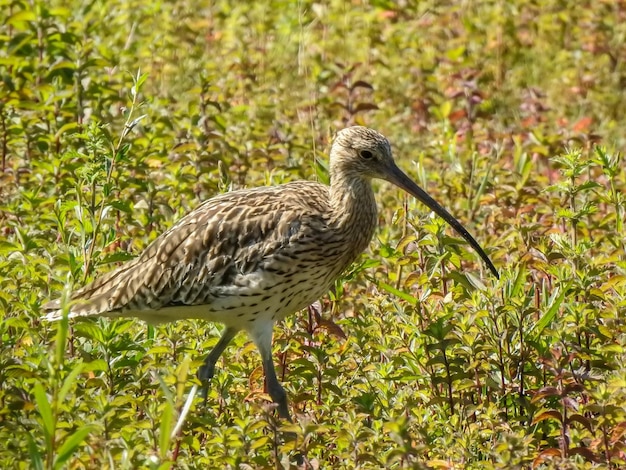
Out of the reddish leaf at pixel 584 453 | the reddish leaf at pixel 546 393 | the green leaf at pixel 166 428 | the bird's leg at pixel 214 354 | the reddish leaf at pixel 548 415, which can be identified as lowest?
the bird's leg at pixel 214 354

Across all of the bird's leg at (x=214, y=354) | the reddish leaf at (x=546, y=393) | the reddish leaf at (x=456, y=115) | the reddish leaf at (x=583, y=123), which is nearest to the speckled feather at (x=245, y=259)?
the bird's leg at (x=214, y=354)

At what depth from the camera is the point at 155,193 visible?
8250 mm

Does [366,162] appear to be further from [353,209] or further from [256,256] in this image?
[256,256]

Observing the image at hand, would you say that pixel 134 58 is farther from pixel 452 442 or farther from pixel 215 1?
pixel 452 442

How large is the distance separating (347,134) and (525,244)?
49.0 inches

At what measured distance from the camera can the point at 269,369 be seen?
6.68 m

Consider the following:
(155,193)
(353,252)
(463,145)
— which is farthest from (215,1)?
(353,252)

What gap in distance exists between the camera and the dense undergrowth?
5.63m

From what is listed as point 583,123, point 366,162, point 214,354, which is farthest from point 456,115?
point 214,354

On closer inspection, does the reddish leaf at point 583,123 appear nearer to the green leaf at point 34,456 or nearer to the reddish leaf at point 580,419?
the reddish leaf at point 580,419

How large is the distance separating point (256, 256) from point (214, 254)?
0.29m

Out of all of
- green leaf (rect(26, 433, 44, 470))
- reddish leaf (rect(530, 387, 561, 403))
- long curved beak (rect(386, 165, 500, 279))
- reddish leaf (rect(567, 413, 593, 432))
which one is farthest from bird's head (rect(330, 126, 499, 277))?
green leaf (rect(26, 433, 44, 470))

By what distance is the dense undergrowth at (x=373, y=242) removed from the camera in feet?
18.5

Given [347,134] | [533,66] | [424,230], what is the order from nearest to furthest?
[424,230], [347,134], [533,66]
